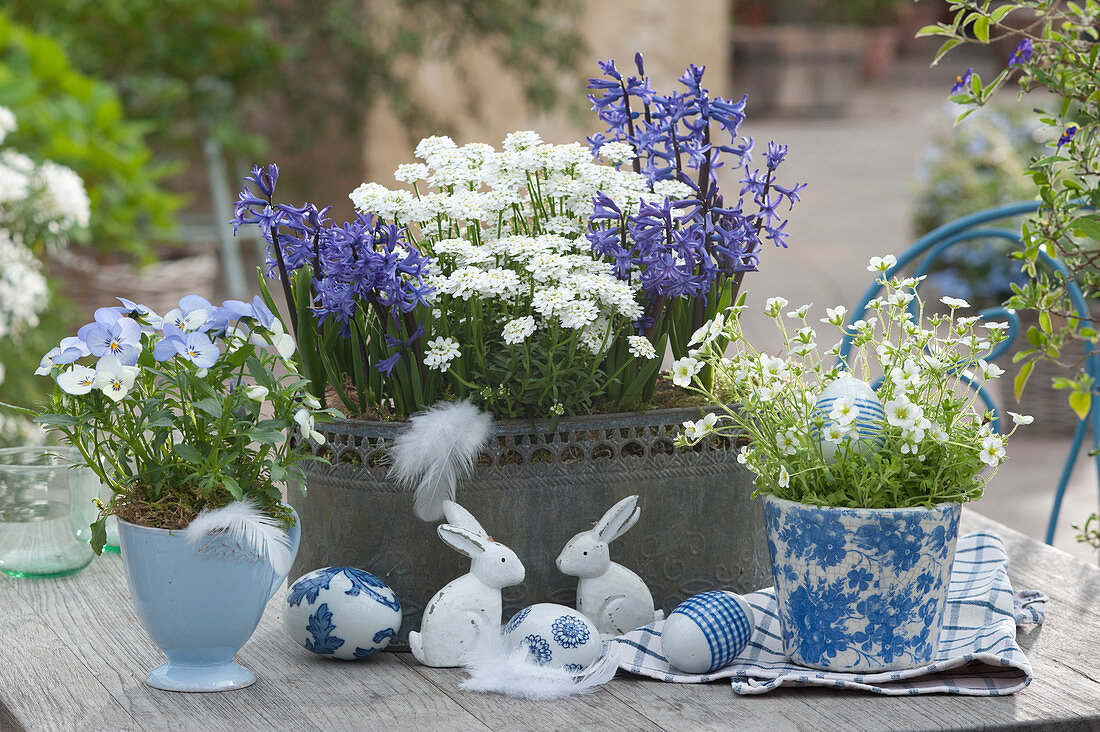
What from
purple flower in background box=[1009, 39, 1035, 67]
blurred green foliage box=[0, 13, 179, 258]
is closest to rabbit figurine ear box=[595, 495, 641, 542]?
purple flower in background box=[1009, 39, 1035, 67]

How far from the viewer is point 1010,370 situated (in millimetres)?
4074

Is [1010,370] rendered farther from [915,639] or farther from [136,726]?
[136,726]

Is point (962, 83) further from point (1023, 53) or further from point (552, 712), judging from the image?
point (552, 712)

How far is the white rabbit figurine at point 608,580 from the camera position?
3.68 ft

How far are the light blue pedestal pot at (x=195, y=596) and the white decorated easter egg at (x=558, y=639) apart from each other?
211mm

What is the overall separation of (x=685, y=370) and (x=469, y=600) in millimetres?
277

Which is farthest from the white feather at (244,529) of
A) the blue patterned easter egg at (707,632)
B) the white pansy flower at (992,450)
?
the white pansy flower at (992,450)

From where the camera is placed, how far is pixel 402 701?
104 cm

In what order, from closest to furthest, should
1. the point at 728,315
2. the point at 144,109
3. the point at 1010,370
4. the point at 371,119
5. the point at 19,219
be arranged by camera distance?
the point at 728,315 → the point at 19,219 → the point at 1010,370 → the point at 144,109 → the point at 371,119

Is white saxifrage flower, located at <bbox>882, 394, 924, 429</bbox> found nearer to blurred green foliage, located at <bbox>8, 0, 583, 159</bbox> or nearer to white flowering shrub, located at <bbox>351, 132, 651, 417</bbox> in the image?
white flowering shrub, located at <bbox>351, 132, 651, 417</bbox>

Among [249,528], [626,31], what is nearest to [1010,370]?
[626,31]

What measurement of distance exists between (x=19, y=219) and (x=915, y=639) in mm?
2101

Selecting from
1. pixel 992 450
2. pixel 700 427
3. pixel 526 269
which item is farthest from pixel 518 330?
pixel 992 450

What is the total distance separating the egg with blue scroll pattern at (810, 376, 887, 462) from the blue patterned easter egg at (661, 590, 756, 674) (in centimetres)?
16
